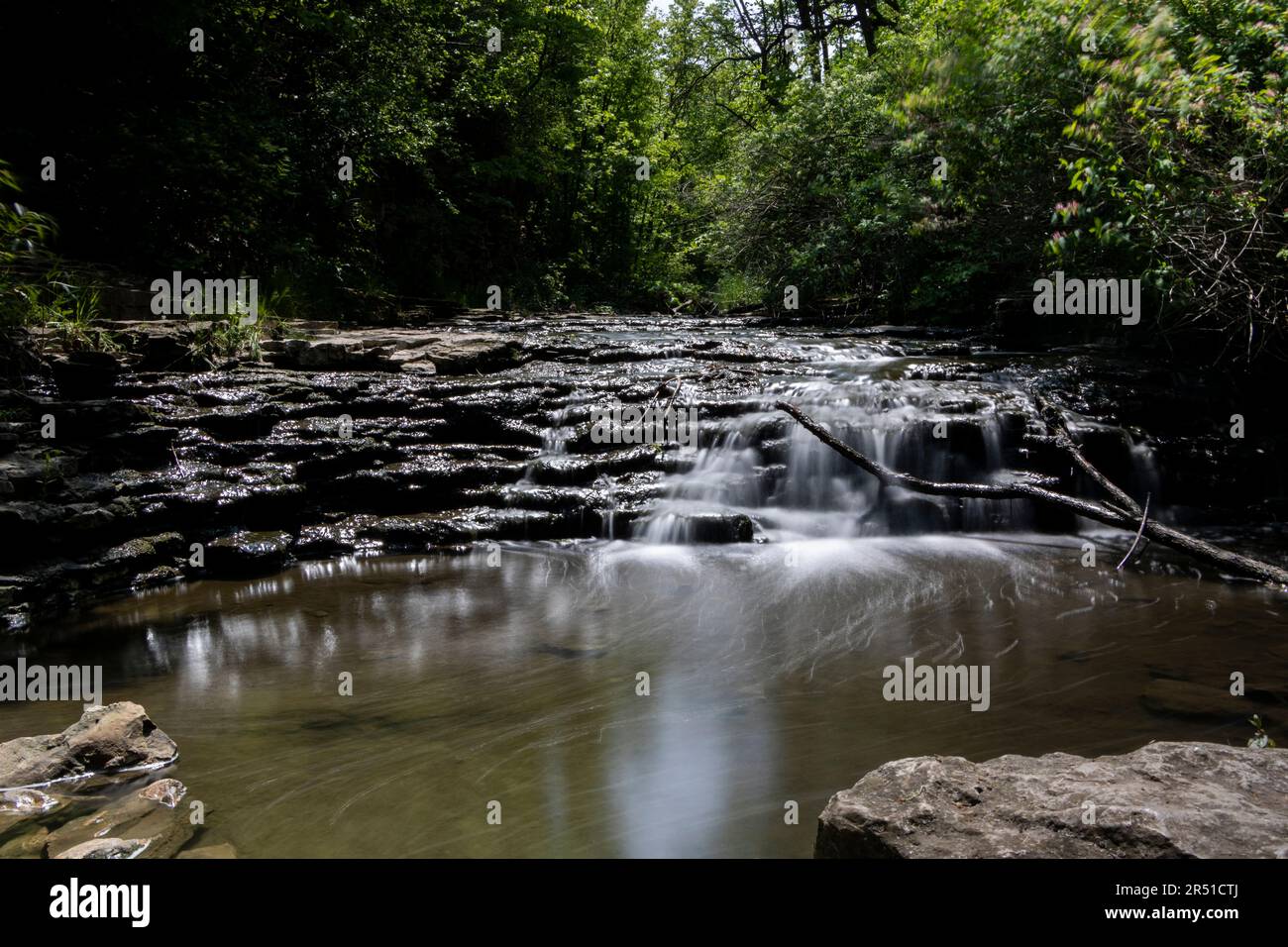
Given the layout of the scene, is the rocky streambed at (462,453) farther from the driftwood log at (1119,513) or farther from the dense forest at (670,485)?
the driftwood log at (1119,513)

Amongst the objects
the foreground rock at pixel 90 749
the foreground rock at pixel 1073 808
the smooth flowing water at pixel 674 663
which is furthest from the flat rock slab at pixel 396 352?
the foreground rock at pixel 1073 808

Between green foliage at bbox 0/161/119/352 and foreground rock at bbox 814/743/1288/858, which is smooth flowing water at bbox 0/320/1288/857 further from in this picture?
green foliage at bbox 0/161/119/352

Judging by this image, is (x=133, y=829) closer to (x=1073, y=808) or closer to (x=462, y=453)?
(x=1073, y=808)

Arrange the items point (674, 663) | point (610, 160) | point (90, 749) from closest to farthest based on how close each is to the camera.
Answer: point (90, 749) < point (674, 663) < point (610, 160)

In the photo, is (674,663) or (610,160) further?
(610,160)

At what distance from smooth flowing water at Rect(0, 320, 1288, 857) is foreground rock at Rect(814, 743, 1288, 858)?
651 millimetres

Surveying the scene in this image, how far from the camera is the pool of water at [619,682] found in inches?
121

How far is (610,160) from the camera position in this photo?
87.1ft

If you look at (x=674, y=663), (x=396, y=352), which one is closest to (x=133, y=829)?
(x=674, y=663)

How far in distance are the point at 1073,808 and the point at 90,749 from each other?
3863 mm

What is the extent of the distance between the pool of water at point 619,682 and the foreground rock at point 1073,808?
662 millimetres
